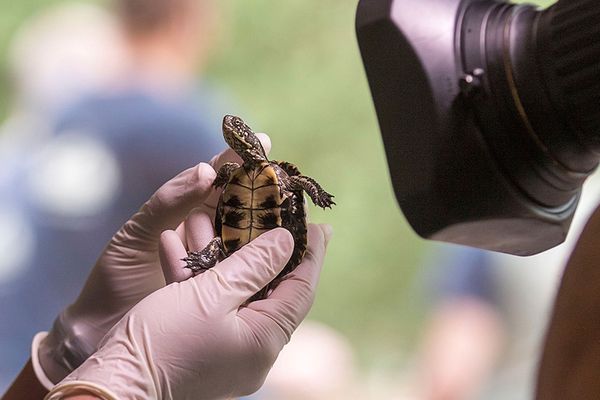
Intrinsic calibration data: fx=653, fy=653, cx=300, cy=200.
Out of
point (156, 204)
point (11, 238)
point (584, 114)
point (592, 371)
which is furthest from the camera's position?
point (11, 238)

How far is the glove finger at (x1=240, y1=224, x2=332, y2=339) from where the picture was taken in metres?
0.80

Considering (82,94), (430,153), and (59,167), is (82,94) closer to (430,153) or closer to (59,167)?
(59,167)

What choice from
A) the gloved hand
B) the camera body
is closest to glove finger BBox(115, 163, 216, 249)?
the gloved hand

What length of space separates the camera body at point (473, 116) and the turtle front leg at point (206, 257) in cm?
25

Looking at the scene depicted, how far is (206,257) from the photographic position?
32.0 inches

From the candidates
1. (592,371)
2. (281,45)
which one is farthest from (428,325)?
(592,371)

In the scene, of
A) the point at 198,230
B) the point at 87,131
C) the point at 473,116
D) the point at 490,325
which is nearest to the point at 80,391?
the point at 198,230

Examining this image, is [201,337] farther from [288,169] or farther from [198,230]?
[288,169]

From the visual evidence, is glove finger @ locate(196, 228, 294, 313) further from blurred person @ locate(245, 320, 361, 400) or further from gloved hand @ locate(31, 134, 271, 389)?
blurred person @ locate(245, 320, 361, 400)

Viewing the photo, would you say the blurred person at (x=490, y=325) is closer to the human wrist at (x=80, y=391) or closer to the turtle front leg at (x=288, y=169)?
the turtle front leg at (x=288, y=169)

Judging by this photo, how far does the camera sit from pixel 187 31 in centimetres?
153

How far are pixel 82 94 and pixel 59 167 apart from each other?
0.18 meters

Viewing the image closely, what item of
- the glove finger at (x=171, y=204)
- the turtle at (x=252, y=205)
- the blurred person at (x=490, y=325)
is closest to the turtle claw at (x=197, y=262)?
the turtle at (x=252, y=205)

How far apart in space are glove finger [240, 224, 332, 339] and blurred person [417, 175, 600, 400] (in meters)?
0.72
